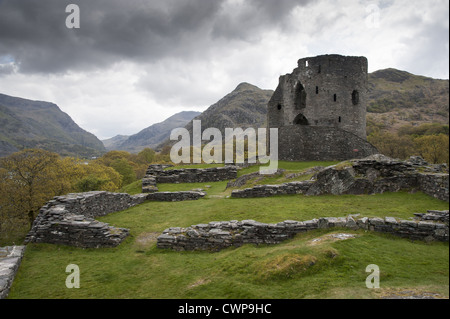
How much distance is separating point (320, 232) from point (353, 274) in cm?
280

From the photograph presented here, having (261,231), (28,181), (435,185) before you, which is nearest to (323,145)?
(435,185)

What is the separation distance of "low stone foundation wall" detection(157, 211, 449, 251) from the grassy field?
11.3 inches

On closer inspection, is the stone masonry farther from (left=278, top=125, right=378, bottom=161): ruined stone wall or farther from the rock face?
(left=278, top=125, right=378, bottom=161): ruined stone wall

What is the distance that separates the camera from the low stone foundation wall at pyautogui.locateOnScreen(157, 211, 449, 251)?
7.71 m

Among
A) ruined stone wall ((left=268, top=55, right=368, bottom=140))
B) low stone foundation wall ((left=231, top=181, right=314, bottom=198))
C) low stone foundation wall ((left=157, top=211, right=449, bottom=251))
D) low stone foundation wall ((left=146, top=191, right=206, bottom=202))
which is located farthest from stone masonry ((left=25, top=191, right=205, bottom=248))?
ruined stone wall ((left=268, top=55, right=368, bottom=140))

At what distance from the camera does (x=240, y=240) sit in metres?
9.14

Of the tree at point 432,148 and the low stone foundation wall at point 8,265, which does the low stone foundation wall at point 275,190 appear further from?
the tree at point 432,148

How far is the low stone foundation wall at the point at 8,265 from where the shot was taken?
686 cm

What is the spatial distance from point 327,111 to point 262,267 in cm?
2360

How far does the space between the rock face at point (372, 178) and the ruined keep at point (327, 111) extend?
374 inches

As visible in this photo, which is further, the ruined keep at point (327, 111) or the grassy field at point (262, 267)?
the ruined keep at point (327, 111)

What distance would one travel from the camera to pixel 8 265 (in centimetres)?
800

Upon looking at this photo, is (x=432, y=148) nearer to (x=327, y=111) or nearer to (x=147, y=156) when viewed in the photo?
(x=327, y=111)

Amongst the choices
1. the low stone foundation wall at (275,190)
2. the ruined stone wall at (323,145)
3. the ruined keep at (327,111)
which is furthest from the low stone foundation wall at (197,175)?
the low stone foundation wall at (275,190)
